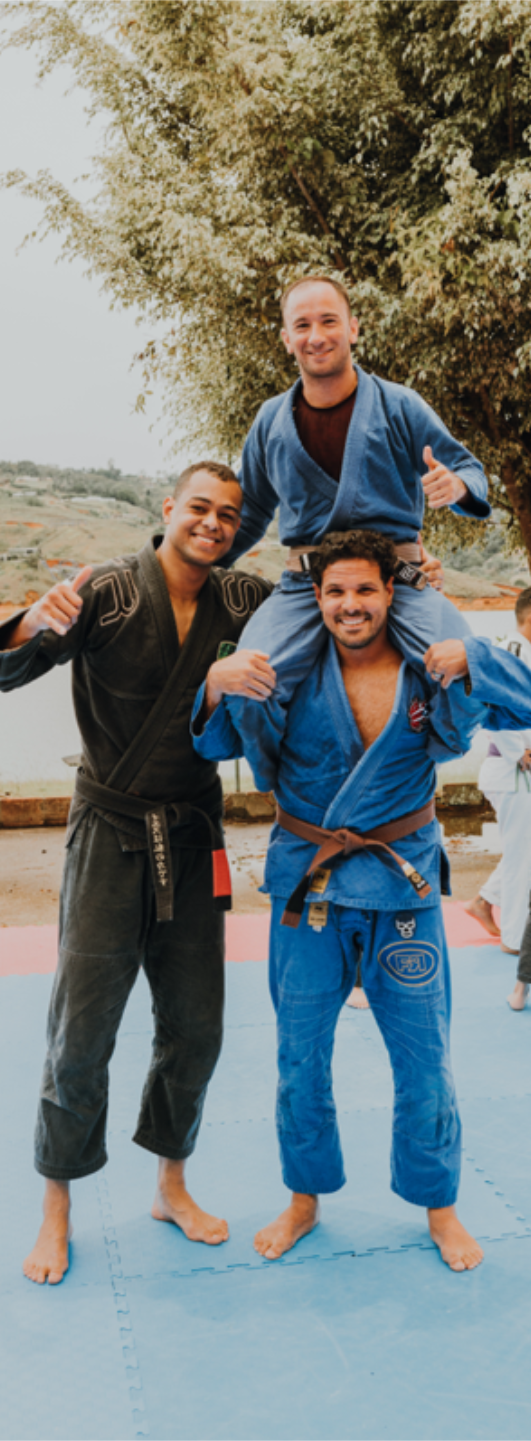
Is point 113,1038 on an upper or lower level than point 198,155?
lower

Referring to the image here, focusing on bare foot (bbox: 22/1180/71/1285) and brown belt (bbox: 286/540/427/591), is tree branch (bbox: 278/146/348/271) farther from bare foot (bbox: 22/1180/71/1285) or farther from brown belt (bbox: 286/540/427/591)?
bare foot (bbox: 22/1180/71/1285)

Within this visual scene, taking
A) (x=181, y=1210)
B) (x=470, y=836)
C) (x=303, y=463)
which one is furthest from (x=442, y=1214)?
(x=470, y=836)

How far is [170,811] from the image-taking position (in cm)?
228

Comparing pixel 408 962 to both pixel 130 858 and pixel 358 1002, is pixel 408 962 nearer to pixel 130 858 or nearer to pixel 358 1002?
pixel 130 858

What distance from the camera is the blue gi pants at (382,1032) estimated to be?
2238 mm

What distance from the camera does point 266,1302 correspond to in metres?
2.19

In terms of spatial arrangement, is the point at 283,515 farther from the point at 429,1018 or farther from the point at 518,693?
the point at 429,1018

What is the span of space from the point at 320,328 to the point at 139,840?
3.85 feet

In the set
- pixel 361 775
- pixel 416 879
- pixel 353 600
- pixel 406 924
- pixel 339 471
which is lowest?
pixel 406 924

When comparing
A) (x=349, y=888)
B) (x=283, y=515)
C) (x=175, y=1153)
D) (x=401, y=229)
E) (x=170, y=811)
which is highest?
(x=401, y=229)

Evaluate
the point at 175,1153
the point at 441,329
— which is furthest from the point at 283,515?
the point at 441,329

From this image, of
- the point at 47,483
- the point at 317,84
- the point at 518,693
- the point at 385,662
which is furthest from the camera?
the point at 47,483

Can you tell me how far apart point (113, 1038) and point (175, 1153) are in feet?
1.15

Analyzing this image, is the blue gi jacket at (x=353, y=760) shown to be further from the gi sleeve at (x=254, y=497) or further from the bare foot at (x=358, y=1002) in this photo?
the bare foot at (x=358, y=1002)
